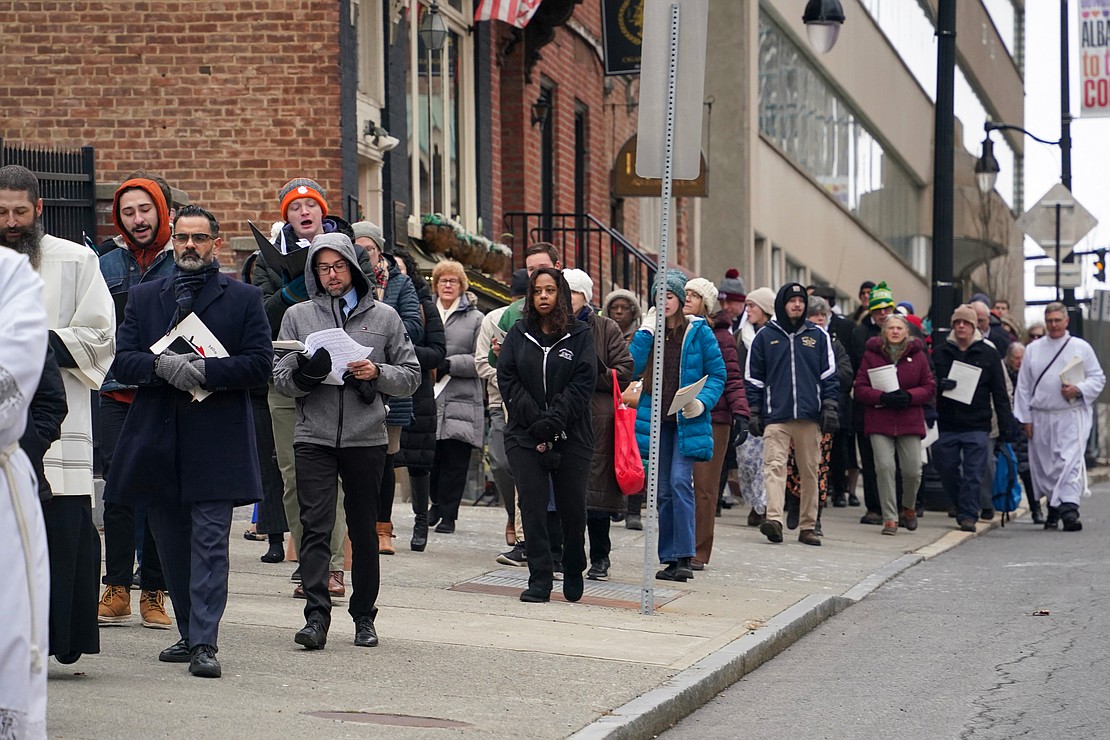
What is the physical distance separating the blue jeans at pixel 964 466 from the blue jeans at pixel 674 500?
560cm

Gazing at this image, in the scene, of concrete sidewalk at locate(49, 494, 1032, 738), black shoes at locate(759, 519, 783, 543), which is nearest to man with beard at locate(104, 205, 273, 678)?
concrete sidewalk at locate(49, 494, 1032, 738)

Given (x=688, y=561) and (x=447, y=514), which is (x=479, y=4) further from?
(x=688, y=561)

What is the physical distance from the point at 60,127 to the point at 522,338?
24.5ft

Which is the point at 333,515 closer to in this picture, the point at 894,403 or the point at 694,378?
the point at 694,378

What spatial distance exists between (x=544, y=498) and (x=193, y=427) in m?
3.01

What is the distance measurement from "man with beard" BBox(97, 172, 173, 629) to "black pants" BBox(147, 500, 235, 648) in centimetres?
70

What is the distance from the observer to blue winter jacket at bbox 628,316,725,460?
1187 cm

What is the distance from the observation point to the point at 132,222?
8.52 meters

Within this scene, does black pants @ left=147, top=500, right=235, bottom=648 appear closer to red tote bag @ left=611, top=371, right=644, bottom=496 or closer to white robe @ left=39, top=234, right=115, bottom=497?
white robe @ left=39, top=234, right=115, bottom=497

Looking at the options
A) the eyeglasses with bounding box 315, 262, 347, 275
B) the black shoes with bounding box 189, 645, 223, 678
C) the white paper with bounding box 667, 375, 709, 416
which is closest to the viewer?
the black shoes with bounding box 189, 645, 223, 678

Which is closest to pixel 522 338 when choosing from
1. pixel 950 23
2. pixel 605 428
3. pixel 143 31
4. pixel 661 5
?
pixel 605 428

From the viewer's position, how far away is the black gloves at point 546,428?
1026 centimetres

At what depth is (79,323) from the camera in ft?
24.7

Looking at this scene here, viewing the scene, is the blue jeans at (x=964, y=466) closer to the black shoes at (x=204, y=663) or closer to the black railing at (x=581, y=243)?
the black railing at (x=581, y=243)
